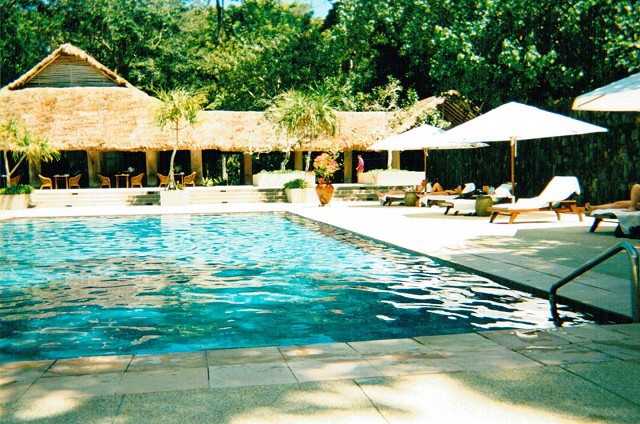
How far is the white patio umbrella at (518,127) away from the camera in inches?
522

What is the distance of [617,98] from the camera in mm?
7367

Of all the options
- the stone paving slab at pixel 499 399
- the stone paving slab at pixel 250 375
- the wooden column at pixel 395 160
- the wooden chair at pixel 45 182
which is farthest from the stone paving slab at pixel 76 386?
the wooden column at pixel 395 160

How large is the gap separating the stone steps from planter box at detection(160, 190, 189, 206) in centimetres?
112

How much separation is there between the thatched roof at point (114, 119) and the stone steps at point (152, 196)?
3.35 m

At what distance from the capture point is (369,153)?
31250 mm

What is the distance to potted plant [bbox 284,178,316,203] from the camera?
22.6 meters

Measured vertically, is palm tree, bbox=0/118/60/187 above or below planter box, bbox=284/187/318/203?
above

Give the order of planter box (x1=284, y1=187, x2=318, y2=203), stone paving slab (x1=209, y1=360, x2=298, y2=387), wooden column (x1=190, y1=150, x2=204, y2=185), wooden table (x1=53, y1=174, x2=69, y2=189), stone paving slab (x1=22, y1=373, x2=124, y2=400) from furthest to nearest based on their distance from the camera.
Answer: wooden column (x1=190, y1=150, x2=204, y2=185) → wooden table (x1=53, y1=174, x2=69, y2=189) → planter box (x1=284, y1=187, x2=318, y2=203) → stone paving slab (x1=209, y1=360, x2=298, y2=387) → stone paving slab (x1=22, y1=373, x2=124, y2=400)

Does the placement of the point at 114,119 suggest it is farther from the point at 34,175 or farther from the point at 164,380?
the point at 164,380

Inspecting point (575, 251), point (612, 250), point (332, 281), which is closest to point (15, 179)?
point (332, 281)

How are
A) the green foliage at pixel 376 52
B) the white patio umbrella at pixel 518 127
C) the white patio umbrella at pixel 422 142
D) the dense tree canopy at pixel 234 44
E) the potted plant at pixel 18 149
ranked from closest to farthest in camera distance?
the white patio umbrella at pixel 518 127
the white patio umbrella at pixel 422 142
the green foliage at pixel 376 52
the potted plant at pixel 18 149
the dense tree canopy at pixel 234 44

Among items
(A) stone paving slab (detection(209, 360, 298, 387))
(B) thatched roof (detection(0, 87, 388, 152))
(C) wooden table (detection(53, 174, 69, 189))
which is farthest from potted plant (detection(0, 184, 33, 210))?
(A) stone paving slab (detection(209, 360, 298, 387))

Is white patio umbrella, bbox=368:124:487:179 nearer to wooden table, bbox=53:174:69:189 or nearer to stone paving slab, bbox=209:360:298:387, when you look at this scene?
wooden table, bbox=53:174:69:189

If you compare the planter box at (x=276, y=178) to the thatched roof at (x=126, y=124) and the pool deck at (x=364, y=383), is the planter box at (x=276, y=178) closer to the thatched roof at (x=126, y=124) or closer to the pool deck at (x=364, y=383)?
the thatched roof at (x=126, y=124)
